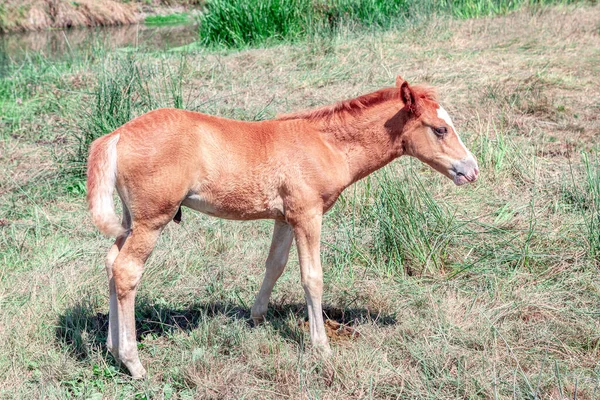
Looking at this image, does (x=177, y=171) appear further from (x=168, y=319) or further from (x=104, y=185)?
(x=168, y=319)

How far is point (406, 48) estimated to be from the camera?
34.8 ft

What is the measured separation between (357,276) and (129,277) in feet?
6.33

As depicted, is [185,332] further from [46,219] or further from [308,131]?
[46,219]

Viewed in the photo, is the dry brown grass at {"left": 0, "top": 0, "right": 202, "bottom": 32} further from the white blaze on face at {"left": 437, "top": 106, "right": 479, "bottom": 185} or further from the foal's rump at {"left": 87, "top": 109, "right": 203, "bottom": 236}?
the white blaze on face at {"left": 437, "top": 106, "right": 479, "bottom": 185}

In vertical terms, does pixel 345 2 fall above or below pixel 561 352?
above

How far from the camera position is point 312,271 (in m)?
4.22

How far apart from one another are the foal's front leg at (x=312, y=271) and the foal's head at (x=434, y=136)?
0.78 meters

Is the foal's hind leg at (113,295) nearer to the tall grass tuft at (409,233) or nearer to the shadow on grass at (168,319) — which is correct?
the shadow on grass at (168,319)

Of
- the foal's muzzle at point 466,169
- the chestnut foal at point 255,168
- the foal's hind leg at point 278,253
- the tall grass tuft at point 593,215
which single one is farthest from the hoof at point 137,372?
the tall grass tuft at point 593,215

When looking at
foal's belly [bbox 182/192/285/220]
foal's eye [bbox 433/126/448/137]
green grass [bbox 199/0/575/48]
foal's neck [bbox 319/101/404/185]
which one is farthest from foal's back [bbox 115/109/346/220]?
green grass [bbox 199/0/575/48]

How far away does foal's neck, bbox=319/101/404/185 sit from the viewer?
4.32m

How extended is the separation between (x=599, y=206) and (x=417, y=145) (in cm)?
185

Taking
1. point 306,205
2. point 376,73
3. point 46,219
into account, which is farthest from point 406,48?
point 306,205

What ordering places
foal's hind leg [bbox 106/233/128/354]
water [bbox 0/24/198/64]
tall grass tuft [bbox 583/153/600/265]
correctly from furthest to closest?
water [bbox 0/24/198/64], tall grass tuft [bbox 583/153/600/265], foal's hind leg [bbox 106/233/128/354]
